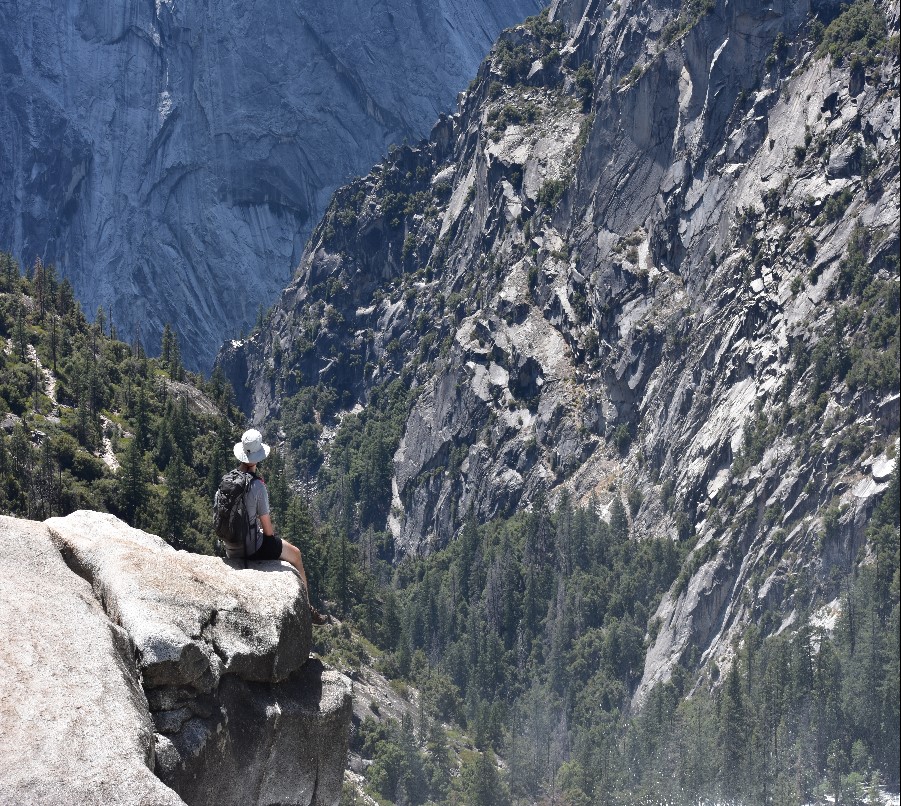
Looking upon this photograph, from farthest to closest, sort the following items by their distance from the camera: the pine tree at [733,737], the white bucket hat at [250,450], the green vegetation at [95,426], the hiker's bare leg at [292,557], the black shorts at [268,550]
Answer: the pine tree at [733,737] → the green vegetation at [95,426] → the hiker's bare leg at [292,557] → the black shorts at [268,550] → the white bucket hat at [250,450]

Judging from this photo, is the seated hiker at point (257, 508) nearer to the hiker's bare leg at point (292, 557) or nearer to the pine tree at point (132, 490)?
the hiker's bare leg at point (292, 557)

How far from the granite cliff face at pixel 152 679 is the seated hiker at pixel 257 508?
0.43 metres

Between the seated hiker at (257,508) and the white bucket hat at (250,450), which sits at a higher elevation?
the white bucket hat at (250,450)

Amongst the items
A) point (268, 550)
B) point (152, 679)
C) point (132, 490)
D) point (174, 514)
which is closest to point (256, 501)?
point (268, 550)

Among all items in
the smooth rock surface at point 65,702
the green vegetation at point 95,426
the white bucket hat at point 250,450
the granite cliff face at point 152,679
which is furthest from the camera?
the green vegetation at point 95,426

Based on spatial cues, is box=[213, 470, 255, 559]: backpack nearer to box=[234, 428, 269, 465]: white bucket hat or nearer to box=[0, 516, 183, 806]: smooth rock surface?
box=[234, 428, 269, 465]: white bucket hat

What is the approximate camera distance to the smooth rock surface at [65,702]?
1944cm

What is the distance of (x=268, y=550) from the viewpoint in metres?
27.9

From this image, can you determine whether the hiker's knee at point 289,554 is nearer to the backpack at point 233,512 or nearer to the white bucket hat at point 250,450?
the backpack at point 233,512

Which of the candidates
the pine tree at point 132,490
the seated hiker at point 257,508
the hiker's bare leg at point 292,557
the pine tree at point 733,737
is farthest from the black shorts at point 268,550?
the pine tree at point 733,737

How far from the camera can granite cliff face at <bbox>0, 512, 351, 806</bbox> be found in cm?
2006

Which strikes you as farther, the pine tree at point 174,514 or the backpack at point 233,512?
the pine tree at point 174,514

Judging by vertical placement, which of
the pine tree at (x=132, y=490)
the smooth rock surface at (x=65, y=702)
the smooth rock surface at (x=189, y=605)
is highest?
the pine tree at (x=132, y=490)

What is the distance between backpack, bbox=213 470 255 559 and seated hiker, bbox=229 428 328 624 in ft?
0.34
